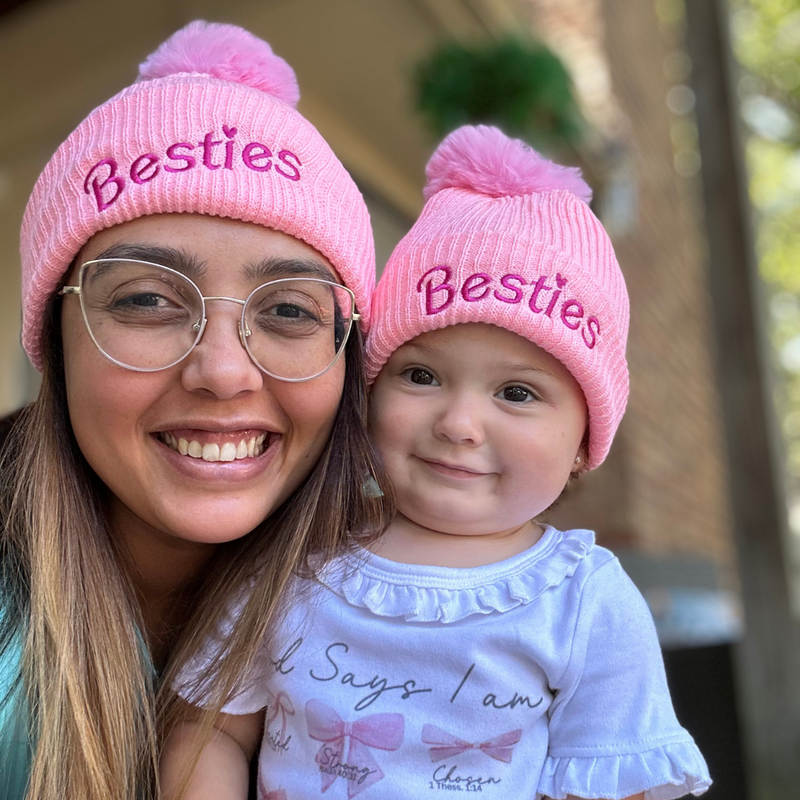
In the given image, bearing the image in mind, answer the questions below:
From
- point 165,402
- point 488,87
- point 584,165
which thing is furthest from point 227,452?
point 584,165

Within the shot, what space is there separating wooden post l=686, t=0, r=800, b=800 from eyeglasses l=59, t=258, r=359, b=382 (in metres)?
3.44

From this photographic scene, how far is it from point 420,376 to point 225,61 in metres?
0.70

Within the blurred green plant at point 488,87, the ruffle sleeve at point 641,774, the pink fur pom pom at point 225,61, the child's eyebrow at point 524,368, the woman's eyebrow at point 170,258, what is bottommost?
the ruffle sleeve at point 641,774

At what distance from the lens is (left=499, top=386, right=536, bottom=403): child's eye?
1542mm

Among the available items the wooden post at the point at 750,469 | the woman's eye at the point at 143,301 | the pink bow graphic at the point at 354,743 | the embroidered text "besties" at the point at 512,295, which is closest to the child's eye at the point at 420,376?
the embroidered text "besties" at the point at 512,295

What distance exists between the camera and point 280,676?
152 cm

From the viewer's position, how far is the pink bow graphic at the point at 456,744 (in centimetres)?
142

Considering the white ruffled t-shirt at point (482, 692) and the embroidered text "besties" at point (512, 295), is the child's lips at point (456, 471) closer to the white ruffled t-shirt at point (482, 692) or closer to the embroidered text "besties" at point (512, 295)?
the white ruffled t-shirt at point (482, 692)

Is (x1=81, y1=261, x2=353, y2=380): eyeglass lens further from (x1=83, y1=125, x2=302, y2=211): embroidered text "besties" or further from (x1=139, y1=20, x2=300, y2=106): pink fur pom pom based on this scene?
Answer: (x1=139, y1=20, x2=300, y2=106): pink fur pom pom

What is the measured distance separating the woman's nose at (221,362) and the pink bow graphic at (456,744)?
0.61 metres

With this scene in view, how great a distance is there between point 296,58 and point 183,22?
2.54 feet

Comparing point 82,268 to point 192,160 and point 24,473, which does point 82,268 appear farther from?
point 24,473

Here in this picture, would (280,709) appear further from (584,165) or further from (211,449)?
(584,165)

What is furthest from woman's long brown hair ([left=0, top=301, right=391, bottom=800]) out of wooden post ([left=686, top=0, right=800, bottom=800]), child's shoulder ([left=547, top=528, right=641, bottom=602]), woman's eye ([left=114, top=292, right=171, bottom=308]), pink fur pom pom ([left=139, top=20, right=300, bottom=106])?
wooden post ([left=686, top=0, right=800, bottom=800])
